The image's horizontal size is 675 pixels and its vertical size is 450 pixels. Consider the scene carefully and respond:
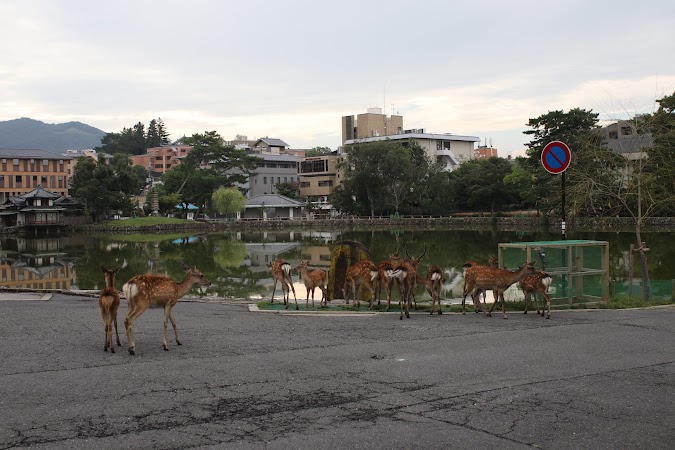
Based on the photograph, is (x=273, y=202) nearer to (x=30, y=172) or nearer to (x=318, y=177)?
(x=318, y=177)

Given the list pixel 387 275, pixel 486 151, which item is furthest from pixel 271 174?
pixel 387 275

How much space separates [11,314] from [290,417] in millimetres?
9203

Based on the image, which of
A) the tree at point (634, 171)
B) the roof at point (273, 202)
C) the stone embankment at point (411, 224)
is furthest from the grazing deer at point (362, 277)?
the roof at point (273, 202)

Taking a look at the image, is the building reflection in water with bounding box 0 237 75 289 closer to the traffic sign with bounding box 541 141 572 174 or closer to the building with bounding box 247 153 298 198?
the traffic sign with bounding box 541 141 572 174

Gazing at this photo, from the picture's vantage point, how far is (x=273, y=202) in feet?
345

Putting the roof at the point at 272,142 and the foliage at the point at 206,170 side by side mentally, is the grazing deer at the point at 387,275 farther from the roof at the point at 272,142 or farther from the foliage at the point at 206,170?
the roof at the point at 272,142

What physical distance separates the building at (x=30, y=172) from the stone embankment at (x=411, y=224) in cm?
1596

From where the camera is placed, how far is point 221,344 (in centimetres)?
1027

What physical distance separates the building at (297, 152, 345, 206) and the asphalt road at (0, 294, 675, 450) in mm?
101403

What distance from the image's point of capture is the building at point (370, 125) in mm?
123812

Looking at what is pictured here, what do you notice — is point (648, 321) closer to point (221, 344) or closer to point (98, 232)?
point (221, 344)

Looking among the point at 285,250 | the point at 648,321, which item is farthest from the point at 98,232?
the point at 648,321

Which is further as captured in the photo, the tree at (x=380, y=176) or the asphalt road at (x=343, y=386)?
the tree at (x=380, y=176)

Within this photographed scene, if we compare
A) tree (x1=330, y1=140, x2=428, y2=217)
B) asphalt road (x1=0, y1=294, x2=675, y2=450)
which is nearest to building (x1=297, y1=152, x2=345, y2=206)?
tree (x1=330, y1=140, x2=428, y2=217)
